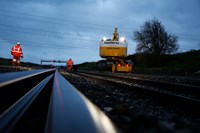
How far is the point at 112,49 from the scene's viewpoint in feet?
103

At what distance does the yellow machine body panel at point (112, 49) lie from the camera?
31.2m

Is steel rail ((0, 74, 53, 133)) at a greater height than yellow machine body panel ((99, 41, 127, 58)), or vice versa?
yellow machine body panel ((99, 41, 127, 58))

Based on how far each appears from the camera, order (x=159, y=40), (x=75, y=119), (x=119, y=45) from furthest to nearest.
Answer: (x=159, y=40) → (x=119, y=45) → (x=75, y=119)

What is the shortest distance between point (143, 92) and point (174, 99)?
5.53 feet

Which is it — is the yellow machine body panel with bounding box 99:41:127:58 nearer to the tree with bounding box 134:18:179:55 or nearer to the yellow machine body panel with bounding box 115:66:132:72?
the yellow machine body panel with bounding box 115:66:132:72

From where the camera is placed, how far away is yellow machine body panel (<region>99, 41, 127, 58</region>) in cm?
3125

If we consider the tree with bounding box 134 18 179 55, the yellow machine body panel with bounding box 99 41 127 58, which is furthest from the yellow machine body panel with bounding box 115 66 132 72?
the tree with bounding box 134 18 179 55

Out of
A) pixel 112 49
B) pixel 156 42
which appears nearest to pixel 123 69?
pixel 112 49

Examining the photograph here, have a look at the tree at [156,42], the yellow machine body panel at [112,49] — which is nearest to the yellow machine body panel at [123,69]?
the yellow machine body panel at [112,49]

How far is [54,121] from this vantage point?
782mm

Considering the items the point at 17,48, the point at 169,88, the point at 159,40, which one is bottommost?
the point at 169,88

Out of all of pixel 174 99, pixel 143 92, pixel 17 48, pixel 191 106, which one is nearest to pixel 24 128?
pixel 191 106

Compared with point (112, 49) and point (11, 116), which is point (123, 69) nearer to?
point (112, 49)

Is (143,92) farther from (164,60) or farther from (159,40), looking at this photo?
(164,60)
